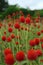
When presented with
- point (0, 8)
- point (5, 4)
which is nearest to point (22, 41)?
point (0, 8)

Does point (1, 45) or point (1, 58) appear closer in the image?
point (1, 58)

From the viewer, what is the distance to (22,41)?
4207mm

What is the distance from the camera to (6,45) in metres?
4.04

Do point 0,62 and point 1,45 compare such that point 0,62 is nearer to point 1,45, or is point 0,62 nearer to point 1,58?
point 1,58

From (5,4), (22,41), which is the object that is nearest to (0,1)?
(5,4)

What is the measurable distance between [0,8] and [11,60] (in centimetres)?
2016

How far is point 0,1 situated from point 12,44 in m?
19.1

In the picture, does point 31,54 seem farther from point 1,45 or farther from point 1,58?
point 1,45

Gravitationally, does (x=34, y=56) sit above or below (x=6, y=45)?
Answer: above

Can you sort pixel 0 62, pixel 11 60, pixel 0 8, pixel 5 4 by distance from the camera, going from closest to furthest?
pixel 11 60
pixel 0 62
pixel 0 8
pixel 5 4

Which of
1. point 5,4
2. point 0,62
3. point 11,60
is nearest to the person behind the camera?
point 11,60

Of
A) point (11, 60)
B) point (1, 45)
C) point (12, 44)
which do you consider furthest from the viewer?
point (1, 45)

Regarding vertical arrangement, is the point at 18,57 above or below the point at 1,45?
above

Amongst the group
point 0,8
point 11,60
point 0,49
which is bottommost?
point 0,8
